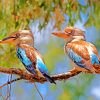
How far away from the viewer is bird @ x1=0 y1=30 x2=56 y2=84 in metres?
2.59

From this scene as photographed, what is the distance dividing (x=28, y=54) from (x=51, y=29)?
0.60m

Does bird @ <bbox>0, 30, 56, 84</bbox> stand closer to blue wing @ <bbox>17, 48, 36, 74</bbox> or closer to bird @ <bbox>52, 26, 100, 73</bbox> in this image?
blue wing @ <bbox>17, 48, 36, 74</bbox>

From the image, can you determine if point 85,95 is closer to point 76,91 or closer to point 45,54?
point 76,91

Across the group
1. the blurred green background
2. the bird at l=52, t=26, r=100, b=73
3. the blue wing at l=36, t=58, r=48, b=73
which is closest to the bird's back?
the bird at l=52, t=26, r=100, b=73

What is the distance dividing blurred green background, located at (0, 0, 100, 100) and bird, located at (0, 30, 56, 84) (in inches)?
19.1

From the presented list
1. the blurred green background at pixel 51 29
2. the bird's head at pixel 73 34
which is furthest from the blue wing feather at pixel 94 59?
the blurred green background at pixel 51 29

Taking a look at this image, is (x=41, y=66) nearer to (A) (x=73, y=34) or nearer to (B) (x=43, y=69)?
(B) (x=43, y=69)

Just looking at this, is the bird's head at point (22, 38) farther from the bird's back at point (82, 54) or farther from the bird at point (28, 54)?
the bird's back at point (82, 54)

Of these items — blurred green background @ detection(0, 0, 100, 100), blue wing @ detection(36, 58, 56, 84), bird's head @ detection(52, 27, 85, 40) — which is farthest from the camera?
blurred green background @ detection(0, 0, 100, 100)

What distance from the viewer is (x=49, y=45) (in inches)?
130

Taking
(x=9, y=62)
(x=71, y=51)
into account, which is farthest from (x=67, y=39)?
(x=9, y=62)

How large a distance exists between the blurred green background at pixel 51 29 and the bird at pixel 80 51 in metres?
0.48

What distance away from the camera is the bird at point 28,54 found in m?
2.59

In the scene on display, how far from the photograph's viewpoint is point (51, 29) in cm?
322
